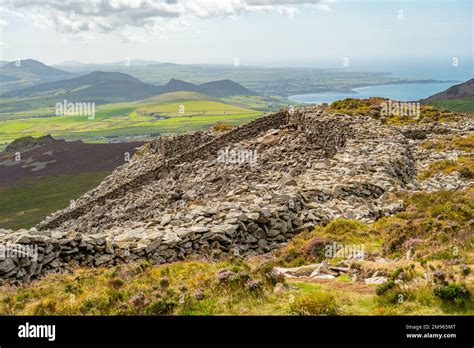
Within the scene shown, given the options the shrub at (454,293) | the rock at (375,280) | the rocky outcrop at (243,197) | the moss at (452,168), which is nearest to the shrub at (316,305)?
the rock at (375,280)

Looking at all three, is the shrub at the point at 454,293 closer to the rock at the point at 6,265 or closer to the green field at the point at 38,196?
the rock at the point at 6,265

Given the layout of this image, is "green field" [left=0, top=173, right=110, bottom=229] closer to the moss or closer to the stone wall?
the stone wall

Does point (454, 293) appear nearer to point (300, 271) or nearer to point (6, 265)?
point (300, 271)

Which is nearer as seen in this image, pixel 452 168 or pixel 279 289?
pixel 279 289

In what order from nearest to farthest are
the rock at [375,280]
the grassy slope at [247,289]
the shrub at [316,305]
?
the shrub at [316,305]
the grassy slope at [247,289]
the rock at [375,280]

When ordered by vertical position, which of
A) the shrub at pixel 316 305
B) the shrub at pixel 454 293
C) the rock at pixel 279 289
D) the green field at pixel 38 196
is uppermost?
the shrub at pixel 454 293

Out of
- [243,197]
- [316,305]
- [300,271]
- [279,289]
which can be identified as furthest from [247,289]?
[243,197]
